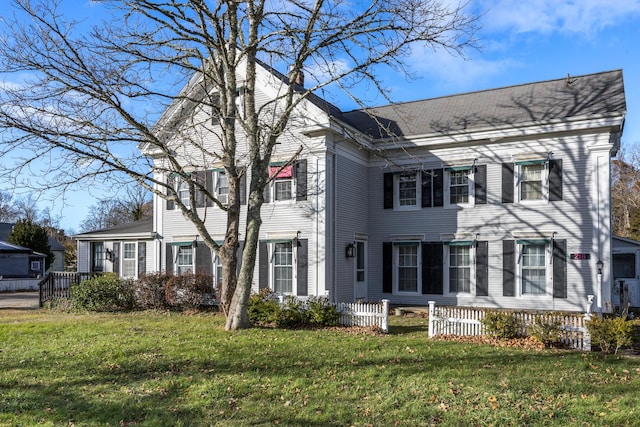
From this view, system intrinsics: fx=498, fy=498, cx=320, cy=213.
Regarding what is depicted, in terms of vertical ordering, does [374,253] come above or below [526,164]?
below

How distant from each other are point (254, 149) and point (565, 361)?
7.79m

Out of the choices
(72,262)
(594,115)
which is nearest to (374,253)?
(594,115)

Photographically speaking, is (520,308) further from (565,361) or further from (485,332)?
(565,361)

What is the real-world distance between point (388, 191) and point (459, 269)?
366 cm

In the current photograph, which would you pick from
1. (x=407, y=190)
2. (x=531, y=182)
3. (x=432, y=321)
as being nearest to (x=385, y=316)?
(x=432, y=321)

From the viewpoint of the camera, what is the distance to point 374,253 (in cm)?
1802

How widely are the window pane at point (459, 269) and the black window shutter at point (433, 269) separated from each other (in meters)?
0.33

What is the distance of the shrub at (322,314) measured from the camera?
40.7 feet

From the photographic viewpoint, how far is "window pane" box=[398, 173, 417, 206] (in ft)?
57.8

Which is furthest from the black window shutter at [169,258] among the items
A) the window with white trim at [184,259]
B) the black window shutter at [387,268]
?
the black window shutter at [387,268]

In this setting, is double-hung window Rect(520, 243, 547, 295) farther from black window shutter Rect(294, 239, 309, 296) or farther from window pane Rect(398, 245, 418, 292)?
black window shutter Rect(294, 239, 309, 296)

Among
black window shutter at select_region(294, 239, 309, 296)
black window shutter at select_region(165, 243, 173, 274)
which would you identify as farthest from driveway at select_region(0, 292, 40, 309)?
black window shutter at select_region(294, 239, 309, 296)

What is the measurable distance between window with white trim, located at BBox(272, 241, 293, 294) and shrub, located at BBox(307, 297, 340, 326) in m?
3.68

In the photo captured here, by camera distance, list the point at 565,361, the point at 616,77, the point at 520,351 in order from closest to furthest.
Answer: the point at 565,361 → the point at 520,351 → the point at 616,77
